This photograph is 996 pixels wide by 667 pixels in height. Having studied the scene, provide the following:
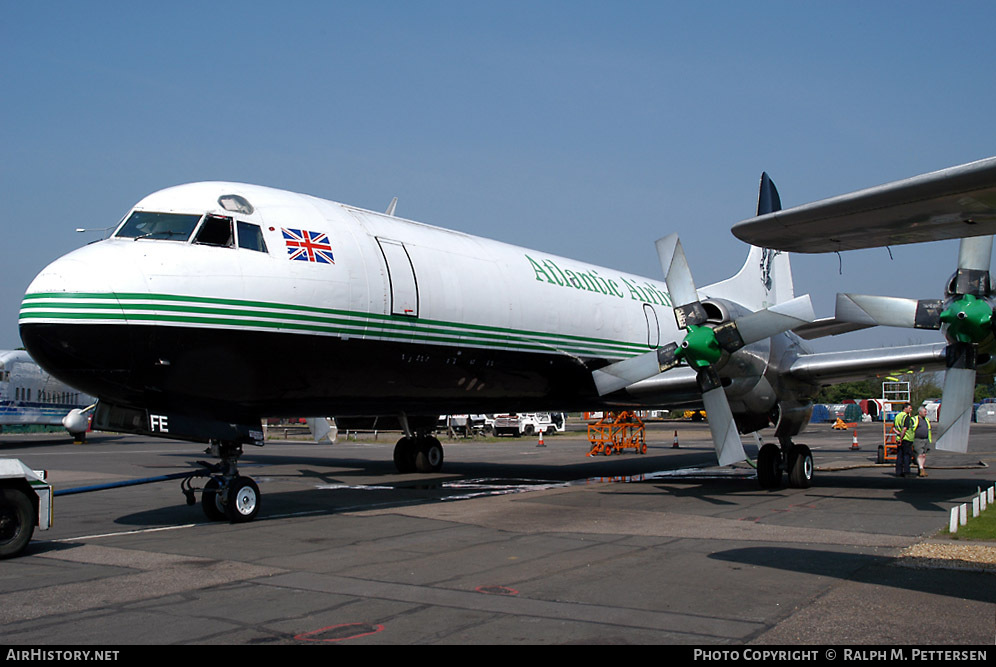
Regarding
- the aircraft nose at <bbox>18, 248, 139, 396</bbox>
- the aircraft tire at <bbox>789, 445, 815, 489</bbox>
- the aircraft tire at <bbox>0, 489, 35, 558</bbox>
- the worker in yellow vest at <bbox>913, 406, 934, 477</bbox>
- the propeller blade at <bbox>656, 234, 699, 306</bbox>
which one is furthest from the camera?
the worker in yellow vest at <bbox>913, 406, 934, 477</bbox>

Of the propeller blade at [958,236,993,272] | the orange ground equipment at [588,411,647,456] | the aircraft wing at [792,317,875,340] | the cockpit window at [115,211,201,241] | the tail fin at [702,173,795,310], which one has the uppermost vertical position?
the tail fin at [702,173,795,310]

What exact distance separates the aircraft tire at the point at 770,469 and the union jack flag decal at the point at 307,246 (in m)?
9.27

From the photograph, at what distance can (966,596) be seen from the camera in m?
6.30

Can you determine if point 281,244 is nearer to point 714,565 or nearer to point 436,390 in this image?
point 436,390

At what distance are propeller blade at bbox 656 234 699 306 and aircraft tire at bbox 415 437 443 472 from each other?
824 cm

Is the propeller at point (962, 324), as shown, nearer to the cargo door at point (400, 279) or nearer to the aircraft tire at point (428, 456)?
the cargo door at point (400, 279)

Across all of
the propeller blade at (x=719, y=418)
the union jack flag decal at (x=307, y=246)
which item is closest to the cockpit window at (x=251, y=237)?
the union jack flag decal at (x=307, y=246)

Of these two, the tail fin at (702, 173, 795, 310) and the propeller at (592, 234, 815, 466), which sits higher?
the tail fin at (702, 173, 795, 310)

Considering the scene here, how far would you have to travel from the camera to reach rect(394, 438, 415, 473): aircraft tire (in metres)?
20.0

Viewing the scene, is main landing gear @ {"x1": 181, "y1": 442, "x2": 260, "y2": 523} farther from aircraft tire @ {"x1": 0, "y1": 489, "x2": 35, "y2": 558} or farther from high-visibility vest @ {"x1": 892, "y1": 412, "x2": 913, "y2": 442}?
high-visibility vest @ {"x1": 892, "y1": 412, "x2": 913, "y2": 442}

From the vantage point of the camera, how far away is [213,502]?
36.3 ft

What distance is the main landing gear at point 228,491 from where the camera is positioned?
10852 millimetres

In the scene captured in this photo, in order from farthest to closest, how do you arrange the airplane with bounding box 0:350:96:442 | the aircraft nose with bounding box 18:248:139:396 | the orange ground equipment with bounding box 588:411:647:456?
the airplane with bounding box 0:350:96:442 < the orange ground equipment with bounding box 588:411:647:456 < the aircraft nose with bounding box 18:248:139:396

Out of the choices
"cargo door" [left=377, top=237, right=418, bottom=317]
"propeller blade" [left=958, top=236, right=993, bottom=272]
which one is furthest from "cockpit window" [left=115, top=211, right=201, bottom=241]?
"propeller blade" [left=958, top=236, right=993, bottom=272]
